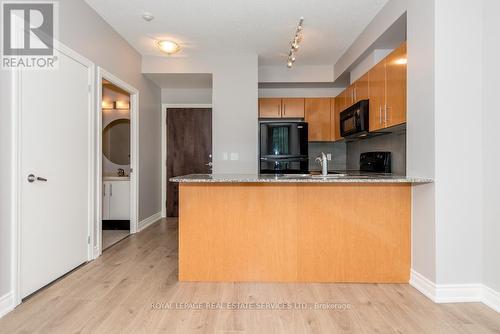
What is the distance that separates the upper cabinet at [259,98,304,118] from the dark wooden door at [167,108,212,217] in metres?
1.12

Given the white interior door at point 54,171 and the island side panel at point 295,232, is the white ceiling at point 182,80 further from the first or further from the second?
the island side panel at point 295,232

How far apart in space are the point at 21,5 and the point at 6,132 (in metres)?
0.97

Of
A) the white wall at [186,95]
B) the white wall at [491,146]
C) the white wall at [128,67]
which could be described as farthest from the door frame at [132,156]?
the white wall at [491,146]

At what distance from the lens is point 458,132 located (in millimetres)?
1979

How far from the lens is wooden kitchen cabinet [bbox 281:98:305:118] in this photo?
14.8 ft

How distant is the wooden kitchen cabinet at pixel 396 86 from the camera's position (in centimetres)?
241

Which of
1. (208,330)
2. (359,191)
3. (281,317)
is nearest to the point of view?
(208,330)

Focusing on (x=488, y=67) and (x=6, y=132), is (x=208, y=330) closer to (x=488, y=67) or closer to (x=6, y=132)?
(x=6, y=132)

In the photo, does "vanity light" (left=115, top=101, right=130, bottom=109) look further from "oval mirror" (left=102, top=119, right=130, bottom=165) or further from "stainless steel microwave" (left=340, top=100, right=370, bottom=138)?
"stainless steel microwave" (left=340, top=100, right=370, bottom=138)

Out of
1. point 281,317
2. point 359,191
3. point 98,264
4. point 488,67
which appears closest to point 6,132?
point 98,264

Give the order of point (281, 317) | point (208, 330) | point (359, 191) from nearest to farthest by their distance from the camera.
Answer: point (208, 330) < point (281, 317) < point (359, 191)

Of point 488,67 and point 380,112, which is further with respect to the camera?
point 380,112

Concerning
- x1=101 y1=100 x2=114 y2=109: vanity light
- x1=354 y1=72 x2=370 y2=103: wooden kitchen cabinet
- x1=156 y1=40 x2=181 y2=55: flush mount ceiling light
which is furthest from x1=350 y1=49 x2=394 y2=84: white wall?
x1=101 y1=100 x2=114 y2=109: vanity light

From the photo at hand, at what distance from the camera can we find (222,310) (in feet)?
6.15
